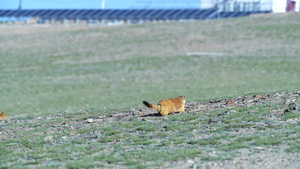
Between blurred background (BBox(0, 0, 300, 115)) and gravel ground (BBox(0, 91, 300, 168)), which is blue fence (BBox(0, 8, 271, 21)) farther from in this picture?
gravel ground (BBox(0, 91, 300, 168))

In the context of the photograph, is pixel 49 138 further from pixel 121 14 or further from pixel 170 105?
pixel 121 14

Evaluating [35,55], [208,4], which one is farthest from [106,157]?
[208,4]

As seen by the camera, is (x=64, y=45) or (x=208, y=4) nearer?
(x=64, y=45)

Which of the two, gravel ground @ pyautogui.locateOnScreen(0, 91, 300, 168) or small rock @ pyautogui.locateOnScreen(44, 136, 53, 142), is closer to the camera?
gravel ground @ pyautogui.locateOnScreen(0, 91, 300, 168)

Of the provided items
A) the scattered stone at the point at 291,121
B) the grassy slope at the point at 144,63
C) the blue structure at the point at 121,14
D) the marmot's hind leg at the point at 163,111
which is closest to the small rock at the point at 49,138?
the marmot's hind leg at the point at 163,111

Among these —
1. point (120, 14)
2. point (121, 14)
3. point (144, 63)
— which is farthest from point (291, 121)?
point (120, 14)

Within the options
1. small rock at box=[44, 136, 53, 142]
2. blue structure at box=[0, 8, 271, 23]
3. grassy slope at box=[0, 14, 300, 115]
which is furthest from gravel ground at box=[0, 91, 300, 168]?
blue structure at box=[0, 8, 271, 23]

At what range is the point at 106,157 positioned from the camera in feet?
27.9

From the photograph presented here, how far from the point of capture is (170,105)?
37.3ft

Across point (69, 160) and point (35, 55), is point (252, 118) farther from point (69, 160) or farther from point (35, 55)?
point (35, 55)

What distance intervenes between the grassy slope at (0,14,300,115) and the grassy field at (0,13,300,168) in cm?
7

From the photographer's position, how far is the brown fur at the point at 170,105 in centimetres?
1126

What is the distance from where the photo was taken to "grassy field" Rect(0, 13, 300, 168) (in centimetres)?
887

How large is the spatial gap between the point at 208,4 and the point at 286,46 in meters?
24.8
